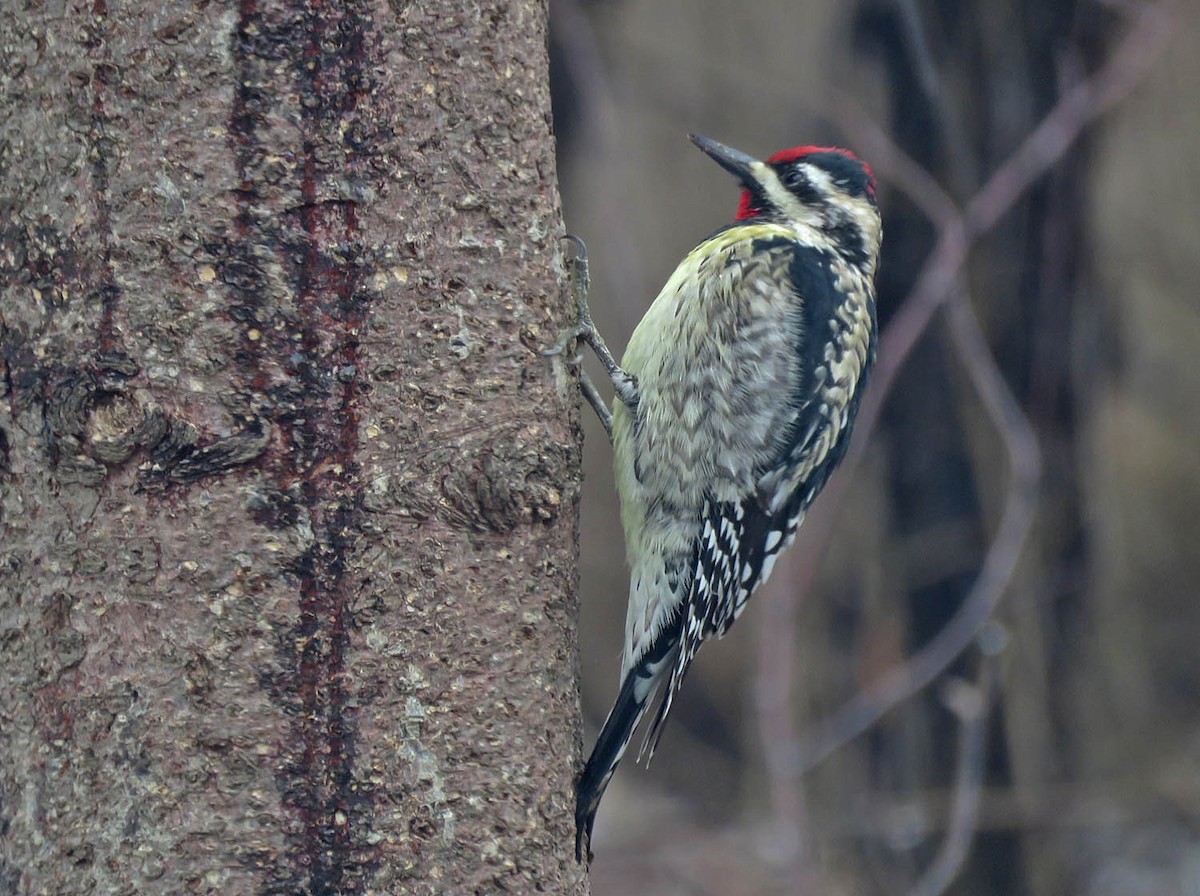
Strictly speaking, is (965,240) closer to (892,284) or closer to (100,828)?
(892,284)

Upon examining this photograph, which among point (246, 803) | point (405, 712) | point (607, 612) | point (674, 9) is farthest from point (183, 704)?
point (674, 9)

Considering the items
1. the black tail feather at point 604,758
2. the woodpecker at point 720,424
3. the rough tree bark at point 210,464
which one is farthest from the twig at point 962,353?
the rough tree bark at point 210,464

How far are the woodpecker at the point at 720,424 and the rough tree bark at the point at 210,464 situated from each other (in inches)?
43.0

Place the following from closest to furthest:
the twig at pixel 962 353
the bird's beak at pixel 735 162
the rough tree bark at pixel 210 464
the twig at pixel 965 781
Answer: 1. the rough tree bark at pixel 210 464
2. the bird's beak at pixel 735 162
3. the twig at pixel 962 353
4. the twig at pixel 965 781

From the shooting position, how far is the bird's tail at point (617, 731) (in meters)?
2.01

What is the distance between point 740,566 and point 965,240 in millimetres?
1254

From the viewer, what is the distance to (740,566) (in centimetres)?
289

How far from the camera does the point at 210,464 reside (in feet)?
5.24

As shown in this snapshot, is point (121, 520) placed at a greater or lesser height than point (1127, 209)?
lesser

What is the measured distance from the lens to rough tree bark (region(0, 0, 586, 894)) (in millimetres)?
1581

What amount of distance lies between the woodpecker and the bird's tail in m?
0.02

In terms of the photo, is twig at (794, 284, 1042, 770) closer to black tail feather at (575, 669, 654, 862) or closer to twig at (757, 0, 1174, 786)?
twig at (757, 0, 1174, 786)

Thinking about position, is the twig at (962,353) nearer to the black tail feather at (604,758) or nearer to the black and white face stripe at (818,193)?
the black and white face stripe at (818,193)

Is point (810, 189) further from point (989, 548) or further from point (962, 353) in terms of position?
point (989, 548)
